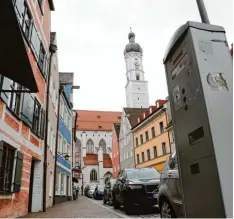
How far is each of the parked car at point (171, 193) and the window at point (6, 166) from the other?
500 centimetres

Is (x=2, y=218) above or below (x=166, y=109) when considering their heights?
below

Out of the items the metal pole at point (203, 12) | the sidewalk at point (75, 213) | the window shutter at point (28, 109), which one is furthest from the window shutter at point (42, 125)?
the metal pole at point (203, 12)

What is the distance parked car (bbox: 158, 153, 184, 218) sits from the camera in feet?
16.7

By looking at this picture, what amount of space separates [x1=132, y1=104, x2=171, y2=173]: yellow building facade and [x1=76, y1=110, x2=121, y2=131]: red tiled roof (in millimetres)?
35469

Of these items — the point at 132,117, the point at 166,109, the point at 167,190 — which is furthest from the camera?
the point at 132,117

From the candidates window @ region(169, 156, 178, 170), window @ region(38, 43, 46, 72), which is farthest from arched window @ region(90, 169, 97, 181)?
window @ region(169, 156, 178, 170)

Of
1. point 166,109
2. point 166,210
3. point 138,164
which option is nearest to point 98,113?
point 138,164

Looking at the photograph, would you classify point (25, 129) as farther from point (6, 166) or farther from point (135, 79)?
point (135, 79)

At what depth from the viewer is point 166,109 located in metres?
30.2

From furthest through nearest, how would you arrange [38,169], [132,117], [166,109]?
[132,117]
[166,109]
[38,169]

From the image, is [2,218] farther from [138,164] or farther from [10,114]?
[138,164]

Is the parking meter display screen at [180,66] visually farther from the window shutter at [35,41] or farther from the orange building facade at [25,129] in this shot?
the window shutter at [35,41]

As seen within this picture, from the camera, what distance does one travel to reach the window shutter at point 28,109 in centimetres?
1065

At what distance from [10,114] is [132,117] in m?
36.1
